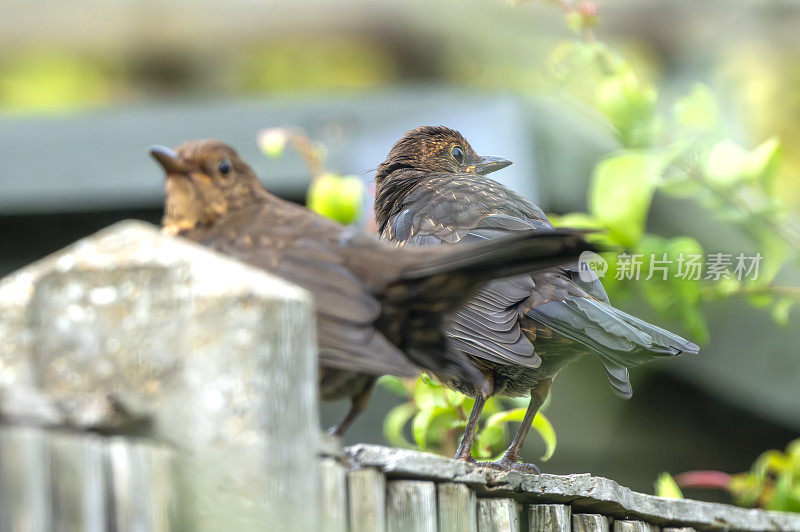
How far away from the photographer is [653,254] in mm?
3604

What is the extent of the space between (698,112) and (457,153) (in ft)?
3.07

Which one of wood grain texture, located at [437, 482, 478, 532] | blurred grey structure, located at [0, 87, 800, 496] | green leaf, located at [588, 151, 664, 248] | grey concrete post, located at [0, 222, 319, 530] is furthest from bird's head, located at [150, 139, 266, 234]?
blurred grey structure, located at [0, 87, 800, 496]

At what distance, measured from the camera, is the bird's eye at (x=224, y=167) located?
1930 mm

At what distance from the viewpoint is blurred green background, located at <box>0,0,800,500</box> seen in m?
4.90

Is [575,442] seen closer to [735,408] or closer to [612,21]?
[735,408]

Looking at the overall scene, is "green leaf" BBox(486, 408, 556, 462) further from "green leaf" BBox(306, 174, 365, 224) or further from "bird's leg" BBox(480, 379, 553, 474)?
"green leaf" BBox(306, 174, 365, 224)

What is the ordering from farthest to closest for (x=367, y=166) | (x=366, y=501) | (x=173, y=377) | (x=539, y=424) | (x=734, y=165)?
(x=367, y=166) → (x=734, y=165) → (x=539, y=424) → (x=366, y=501) → (x=173, y=377)

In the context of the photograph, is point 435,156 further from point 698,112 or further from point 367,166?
point 367,166

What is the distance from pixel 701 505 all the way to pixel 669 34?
4447 millimetres

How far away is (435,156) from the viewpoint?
10.6 ft

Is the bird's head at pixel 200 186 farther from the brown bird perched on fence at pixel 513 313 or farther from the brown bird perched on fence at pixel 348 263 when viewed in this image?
the brown bird perched on fence at pixel 513 313

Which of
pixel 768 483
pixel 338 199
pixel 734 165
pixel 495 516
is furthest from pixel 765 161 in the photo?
pixel 495 516

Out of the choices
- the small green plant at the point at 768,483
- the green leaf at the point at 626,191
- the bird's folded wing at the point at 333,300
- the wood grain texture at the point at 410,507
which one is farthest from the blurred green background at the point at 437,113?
the wood grain texture at the point at 410,507

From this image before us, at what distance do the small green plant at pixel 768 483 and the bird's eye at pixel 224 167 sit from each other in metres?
2.39
